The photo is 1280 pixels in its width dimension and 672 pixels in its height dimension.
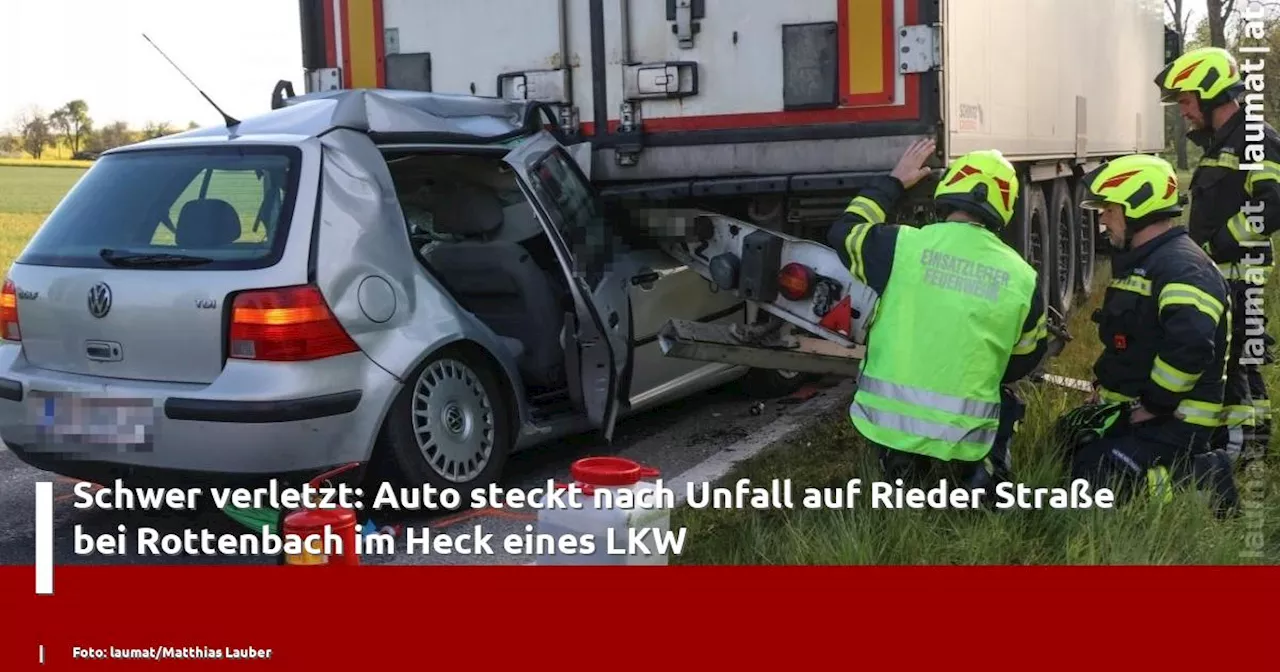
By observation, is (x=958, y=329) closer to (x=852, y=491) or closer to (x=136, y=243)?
(x=852, y=491)

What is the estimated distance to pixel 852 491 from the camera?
4352 mm

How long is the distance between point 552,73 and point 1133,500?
359cm

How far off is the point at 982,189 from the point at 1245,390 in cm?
198

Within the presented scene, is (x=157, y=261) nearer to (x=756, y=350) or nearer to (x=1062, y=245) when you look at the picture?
(x=756, y=350)

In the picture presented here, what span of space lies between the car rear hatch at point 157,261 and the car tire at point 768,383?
3.23m

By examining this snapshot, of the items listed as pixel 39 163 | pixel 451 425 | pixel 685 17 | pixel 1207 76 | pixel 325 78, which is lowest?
pixel 451 425

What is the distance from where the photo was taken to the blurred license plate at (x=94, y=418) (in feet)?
13.8

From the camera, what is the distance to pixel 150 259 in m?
4.29

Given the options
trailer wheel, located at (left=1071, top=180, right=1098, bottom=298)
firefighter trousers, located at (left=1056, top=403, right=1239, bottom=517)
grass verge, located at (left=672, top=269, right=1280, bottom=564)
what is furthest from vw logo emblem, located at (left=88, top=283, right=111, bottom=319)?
trailer wheel, located at (left=1071, top=180, right=1098, bottom=298)

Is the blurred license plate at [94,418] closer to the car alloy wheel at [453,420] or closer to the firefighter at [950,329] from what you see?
the car alloy wheel at [453,420]

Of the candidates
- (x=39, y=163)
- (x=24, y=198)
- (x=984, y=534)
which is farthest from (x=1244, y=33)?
(x=39, y=163)

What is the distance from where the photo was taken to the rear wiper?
4.24 m

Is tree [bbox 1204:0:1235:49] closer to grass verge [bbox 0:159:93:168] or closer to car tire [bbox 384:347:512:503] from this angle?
car tire [bbox 384:347:512:503]

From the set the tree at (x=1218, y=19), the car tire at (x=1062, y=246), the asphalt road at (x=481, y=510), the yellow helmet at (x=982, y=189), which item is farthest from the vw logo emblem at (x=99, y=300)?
the tree at (x=1218, y=19)
